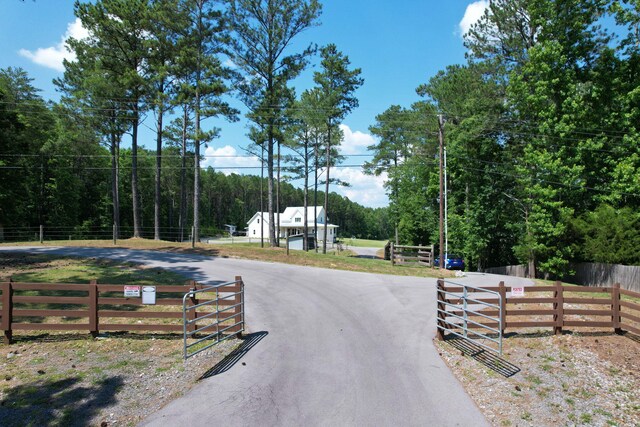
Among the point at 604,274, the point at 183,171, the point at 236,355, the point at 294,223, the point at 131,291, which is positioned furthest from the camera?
the point at 294,223

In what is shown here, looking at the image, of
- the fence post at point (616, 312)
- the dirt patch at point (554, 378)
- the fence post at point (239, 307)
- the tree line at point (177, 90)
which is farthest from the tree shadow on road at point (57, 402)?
the tree line at point (177, 90)

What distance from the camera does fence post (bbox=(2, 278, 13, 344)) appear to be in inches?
300

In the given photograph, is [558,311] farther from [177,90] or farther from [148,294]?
[177,90]

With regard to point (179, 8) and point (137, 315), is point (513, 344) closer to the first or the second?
point (137, 315)

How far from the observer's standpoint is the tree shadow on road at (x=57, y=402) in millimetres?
4973

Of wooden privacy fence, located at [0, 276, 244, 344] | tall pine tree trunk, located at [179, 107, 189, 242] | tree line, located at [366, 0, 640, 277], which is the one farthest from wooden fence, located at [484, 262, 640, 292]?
tall pine tree trunk, located at [179, 107, 189, 242]

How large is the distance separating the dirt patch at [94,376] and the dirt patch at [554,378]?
4.64 meters

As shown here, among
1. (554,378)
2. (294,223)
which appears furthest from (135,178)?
(294,223)

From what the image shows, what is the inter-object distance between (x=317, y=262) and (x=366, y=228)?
408 ft

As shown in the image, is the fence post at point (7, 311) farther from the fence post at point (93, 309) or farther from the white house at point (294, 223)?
the white house at point (294, 223)

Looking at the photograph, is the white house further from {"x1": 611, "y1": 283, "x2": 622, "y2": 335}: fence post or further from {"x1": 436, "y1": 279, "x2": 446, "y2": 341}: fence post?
{"x1": 611, "y1": 283, "x2": 622, "y2": 335}: fence post

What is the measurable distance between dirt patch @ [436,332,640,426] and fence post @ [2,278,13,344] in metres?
8.83

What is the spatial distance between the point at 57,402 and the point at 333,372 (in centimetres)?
419

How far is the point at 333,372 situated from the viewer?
21.4ft
